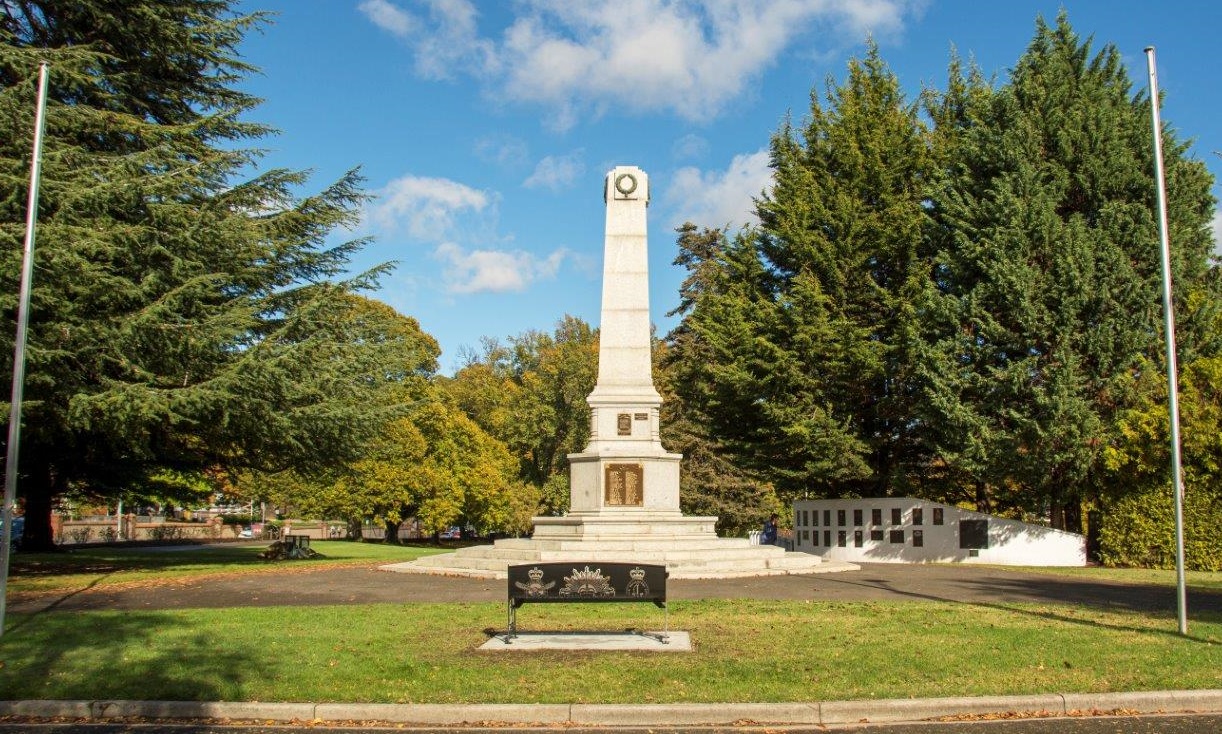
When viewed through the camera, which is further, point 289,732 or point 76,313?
point 76,313

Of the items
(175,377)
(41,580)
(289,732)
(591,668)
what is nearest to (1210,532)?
(591,668)

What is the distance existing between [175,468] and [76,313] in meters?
7.97

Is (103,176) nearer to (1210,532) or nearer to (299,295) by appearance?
(299,295)

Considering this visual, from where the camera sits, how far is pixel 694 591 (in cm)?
1526

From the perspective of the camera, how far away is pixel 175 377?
1898 centimetres

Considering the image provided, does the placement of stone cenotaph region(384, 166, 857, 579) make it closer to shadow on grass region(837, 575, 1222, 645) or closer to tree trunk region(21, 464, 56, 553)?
shadow on grass region(837, 575, 1222, 645)

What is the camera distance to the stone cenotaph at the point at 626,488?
19016 mm

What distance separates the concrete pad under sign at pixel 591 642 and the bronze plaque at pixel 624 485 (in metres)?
11.3

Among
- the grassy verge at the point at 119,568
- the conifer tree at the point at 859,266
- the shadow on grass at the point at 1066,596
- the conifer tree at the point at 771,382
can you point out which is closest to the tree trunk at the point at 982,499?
the conifer tree at the point at 859,266

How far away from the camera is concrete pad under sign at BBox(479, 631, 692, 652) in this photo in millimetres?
9469

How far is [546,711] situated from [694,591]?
842 centimetres

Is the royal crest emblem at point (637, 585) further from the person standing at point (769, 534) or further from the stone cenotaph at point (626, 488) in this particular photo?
the person standing at point (769, 534)

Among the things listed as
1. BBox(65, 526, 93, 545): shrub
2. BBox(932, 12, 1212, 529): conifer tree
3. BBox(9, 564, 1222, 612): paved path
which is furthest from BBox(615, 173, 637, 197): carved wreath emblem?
BBox(65, 526, 93, 545): shrub

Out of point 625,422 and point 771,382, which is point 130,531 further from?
point 771,382
